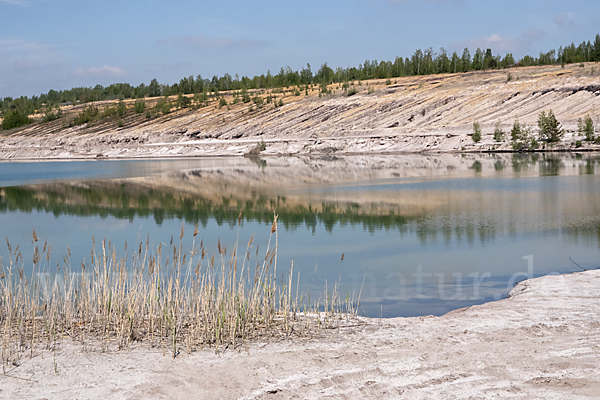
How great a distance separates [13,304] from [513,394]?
5.05m

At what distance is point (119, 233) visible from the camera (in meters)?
13.6

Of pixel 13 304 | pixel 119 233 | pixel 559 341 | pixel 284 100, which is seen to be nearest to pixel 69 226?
pixel 119 233

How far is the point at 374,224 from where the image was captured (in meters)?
13.9

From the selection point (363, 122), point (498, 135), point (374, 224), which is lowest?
point (374, 224)

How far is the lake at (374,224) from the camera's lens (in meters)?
8.77

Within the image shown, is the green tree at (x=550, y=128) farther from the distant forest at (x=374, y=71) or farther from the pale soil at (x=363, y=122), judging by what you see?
the distant forest at (x=374, y=71)

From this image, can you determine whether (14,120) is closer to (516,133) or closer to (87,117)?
(87,117)

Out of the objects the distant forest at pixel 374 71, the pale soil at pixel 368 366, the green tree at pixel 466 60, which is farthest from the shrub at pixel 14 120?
the pale soil at pixel 368 366

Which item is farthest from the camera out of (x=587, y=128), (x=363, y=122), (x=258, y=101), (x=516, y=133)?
(x=258, y=101)

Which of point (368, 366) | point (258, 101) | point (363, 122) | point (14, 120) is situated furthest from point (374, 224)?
point (14, 120)

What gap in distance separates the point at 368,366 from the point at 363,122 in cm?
5691

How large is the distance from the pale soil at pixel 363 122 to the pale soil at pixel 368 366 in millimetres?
42320

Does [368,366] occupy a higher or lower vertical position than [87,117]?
lower

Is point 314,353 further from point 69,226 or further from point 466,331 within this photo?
point 69,226
